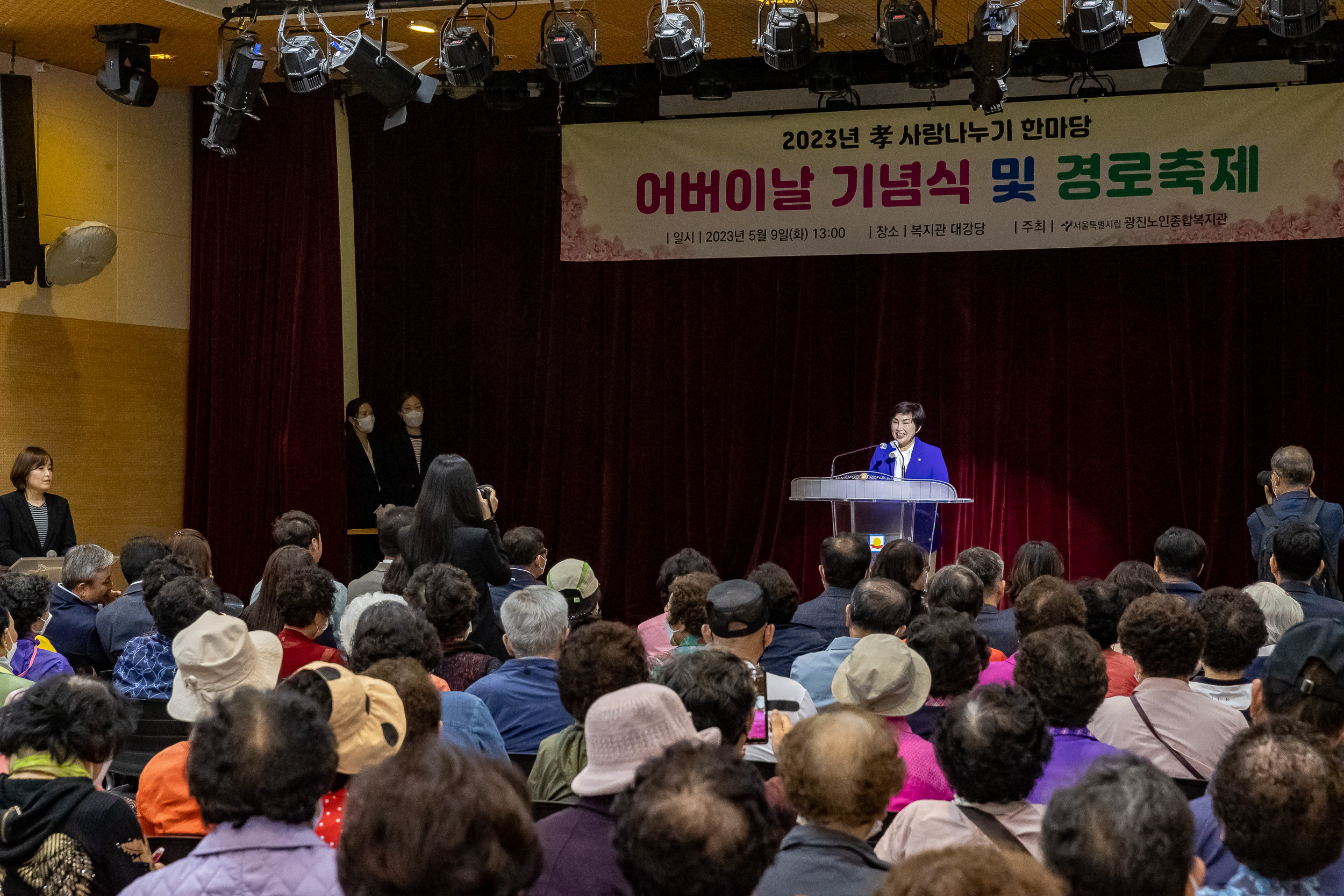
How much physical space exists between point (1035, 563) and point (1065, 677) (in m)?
2.18

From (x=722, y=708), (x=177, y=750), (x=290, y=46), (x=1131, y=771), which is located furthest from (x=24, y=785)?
(x=290, y=46)

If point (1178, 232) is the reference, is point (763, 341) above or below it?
below

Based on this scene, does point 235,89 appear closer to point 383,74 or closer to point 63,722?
point 383,74

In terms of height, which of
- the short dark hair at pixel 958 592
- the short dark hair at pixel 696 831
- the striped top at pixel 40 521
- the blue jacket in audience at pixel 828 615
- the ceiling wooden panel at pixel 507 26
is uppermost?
the ceiling wooden panel at pixel 507 26

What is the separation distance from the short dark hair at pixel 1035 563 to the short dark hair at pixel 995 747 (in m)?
2.57

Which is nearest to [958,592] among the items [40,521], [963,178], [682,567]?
[682,567]

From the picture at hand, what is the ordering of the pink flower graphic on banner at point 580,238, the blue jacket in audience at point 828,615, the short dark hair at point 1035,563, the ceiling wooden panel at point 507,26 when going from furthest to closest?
the pink flower graphic on banner at point 580,238 < the ceiling wooden panel at point 507,26 < the short dark hair at point 1035,563 < the blue jacket in audience at point 828,615

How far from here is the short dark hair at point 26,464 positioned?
20.9ft

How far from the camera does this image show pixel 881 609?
11.8 ft

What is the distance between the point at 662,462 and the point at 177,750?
20.5ft

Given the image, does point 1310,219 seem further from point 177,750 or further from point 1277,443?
point 177,750

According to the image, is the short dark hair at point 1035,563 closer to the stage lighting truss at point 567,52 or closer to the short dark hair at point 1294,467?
the short dark hair at point 1294,467

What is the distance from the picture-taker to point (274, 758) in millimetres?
1822

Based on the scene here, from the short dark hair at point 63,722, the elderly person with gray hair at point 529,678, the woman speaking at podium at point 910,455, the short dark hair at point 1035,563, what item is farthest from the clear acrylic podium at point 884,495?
the short dark hair at point 63,722
